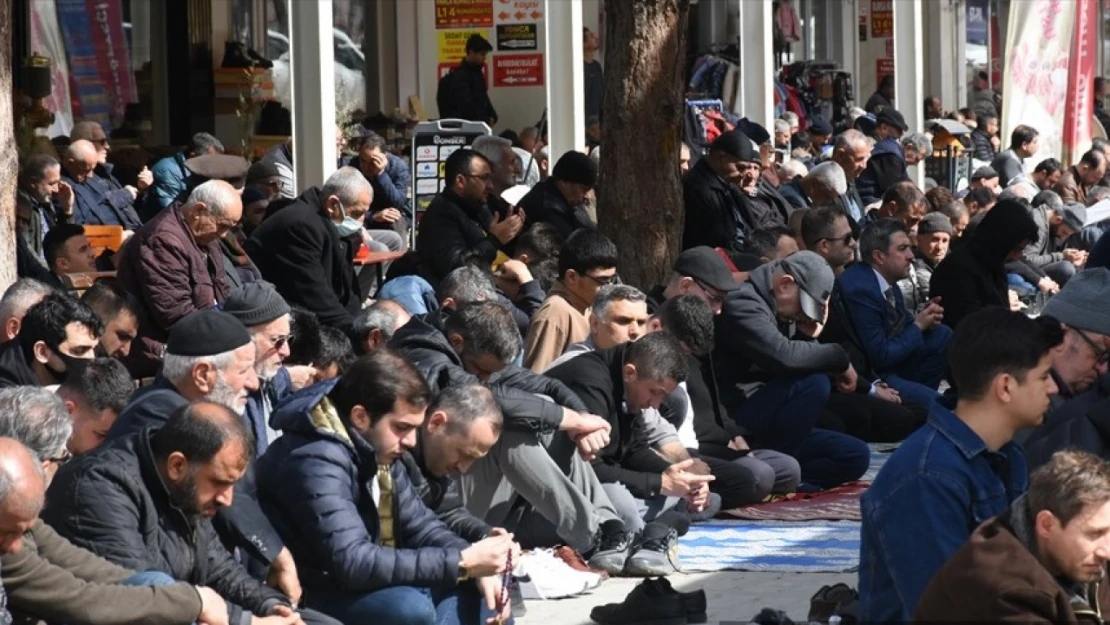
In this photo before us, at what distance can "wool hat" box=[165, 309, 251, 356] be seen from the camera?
22.3 feet

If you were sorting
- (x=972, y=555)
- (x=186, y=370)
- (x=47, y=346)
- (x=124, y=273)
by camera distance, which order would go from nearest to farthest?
(x=972, y=555) < (x=186, y=370) < (x=47, y=346) < (x=124, y=273)

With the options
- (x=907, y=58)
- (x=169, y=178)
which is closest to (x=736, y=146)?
(x=169, y=178)

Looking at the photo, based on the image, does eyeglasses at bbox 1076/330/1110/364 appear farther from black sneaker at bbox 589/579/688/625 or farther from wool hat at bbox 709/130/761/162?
wool hat at bbox 709/130/761/162

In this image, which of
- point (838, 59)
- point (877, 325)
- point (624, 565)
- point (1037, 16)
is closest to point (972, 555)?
point (624, 565)

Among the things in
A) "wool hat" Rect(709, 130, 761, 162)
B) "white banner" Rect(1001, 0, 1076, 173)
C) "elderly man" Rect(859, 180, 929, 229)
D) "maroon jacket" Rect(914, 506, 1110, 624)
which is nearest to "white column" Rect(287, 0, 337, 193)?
"wool hat" Rect(709, 130, 761, 162)

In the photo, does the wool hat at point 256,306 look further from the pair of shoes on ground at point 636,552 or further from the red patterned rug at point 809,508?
the red patterned rug at point 809,508

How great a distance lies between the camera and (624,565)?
8.36m

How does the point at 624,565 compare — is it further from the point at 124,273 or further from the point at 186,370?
the point at 124,273

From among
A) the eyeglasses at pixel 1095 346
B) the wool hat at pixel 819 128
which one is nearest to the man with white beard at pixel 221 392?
the eyeglasses at pixel 1095 346

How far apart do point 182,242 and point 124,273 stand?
12.0 inches

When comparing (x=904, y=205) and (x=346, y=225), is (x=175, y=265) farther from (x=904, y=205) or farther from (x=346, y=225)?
(x=904, y=205)

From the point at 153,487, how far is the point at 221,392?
97 cm

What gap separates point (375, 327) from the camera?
895 centimetres

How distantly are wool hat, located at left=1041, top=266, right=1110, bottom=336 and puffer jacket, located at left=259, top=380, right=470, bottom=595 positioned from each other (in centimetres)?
208
